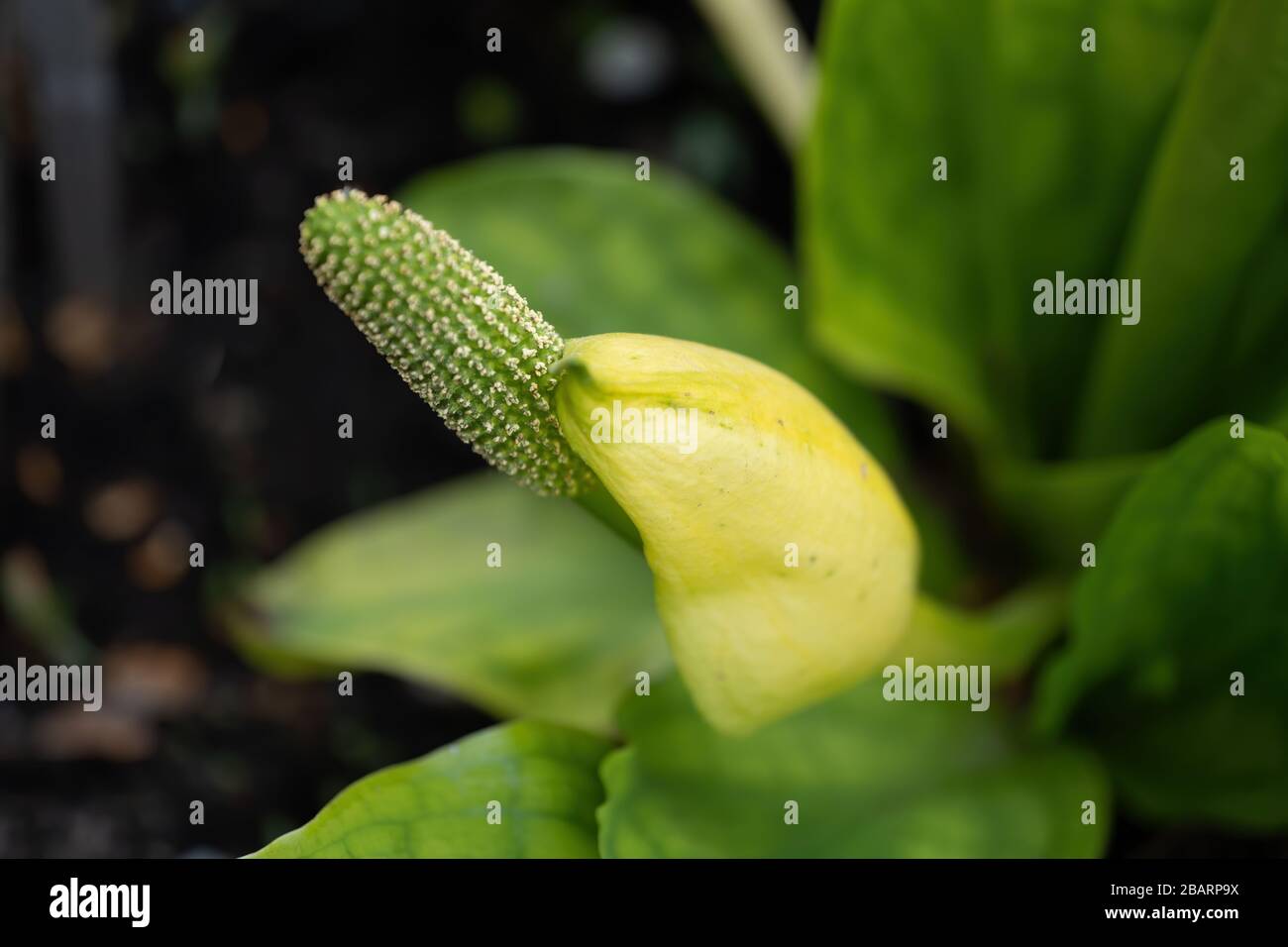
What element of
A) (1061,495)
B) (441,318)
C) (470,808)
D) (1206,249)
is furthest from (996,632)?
(441,318)

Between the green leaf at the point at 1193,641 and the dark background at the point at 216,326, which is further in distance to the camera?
the dark background at the point at 216,326

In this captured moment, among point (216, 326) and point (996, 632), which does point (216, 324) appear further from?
point (996, 632)

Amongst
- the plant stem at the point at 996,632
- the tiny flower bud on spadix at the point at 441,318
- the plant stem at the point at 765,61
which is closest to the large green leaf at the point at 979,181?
the plant stem at the point at 996,632

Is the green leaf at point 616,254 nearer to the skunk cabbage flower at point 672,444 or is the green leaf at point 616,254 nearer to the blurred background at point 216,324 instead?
the blurred background at point 216,324
